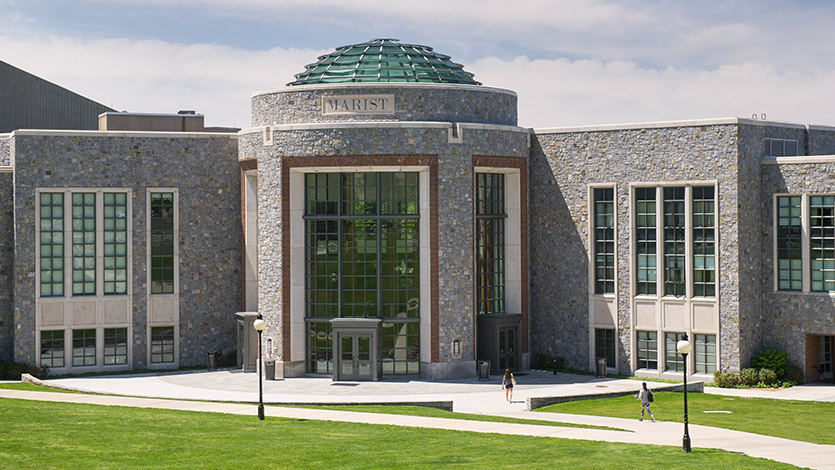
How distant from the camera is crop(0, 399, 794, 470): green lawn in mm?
24344

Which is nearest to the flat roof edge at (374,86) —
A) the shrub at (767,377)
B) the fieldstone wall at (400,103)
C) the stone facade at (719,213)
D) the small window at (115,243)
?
the fieldstone wall at (400,103)

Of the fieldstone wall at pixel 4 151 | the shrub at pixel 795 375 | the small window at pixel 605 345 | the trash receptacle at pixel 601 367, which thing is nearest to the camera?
the shrub at pixel 795 375

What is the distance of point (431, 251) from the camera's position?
4406 cm

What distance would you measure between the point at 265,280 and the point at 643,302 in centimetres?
1691

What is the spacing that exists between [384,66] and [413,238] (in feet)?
29.1

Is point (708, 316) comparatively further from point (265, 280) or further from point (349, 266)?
point (265, 280)

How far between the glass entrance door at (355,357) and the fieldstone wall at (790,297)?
1707 cm

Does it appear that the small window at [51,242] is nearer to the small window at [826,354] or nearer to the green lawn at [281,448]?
the green lawn at [281,448]

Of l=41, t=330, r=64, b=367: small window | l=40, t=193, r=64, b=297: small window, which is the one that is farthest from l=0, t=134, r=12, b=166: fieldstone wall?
l=41, t=330, r=64, b=367: small window

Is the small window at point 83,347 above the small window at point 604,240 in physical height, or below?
below

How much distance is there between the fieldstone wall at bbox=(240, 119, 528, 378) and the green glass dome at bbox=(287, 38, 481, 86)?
4.32 m

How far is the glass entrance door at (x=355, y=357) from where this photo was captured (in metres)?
43.8

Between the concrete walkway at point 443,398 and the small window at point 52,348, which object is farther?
the small window at point 52,348

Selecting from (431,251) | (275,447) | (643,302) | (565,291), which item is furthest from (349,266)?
(275,447)
